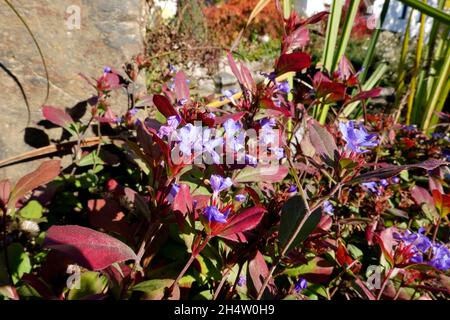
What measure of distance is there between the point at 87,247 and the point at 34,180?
1.26 feet

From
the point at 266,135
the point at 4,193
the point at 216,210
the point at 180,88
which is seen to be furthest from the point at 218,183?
→ the point at 4,193

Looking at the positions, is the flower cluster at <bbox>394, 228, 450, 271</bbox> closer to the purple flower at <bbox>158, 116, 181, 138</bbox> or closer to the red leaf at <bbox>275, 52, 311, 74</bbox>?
the red leaf at <bbox>275, 52, 311, 74</bbox>

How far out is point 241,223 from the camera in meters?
0.57

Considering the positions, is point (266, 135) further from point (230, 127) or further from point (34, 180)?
point (34, 180)

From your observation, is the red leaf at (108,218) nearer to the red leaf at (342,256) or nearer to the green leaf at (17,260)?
the green leaf at (17,260)

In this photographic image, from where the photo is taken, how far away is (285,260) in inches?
31.0

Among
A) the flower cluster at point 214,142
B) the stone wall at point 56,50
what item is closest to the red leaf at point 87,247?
the flower cluster at point 214,142

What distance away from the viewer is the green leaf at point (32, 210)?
1.06 m

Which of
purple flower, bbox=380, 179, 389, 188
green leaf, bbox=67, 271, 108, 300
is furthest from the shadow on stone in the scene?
purple flower, bbox=380, 179, 389, 188

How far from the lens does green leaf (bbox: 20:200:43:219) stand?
1.06m

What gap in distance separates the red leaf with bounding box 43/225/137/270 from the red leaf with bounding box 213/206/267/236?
16 centimetres

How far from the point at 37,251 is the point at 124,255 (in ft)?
2.14

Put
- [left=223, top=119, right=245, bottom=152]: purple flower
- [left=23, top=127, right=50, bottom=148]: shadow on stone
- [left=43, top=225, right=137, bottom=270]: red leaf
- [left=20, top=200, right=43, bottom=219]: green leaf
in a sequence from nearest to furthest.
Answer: [left=43, top=225, right=137, bottom=270]: red leaf → [left=223, top=119, right=245, bottom=152]: purple flower → [left=20, top=200, right=43, bottom=219]: green leaf → [left=23, top=127, right=50, bottom=148]: shadow on stone
